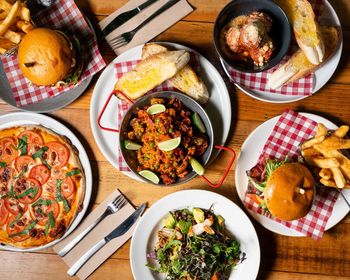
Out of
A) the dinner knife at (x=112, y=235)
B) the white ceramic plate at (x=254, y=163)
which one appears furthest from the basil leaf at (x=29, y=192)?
the white ceramic plate at (x=254, y=163)

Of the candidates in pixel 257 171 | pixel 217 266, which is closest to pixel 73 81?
pixel 257 171

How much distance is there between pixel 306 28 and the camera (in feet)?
7.48

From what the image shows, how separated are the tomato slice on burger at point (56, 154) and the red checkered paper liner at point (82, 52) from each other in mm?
281

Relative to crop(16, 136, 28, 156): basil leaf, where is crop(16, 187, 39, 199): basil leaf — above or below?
below

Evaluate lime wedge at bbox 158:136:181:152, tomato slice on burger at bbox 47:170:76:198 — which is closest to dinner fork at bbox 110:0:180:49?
lime wedge at bbox 158:136:181:152

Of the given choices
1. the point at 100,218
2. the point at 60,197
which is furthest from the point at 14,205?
the point at 100,218

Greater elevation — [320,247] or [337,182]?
[337,182]

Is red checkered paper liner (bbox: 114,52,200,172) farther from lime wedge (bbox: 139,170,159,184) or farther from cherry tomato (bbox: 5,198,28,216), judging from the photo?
cherry tomato (bbox: 5,198,28,216)

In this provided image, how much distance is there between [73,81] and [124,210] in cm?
80

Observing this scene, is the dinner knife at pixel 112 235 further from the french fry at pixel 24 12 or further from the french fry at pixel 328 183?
the french fry at pixel 24 12

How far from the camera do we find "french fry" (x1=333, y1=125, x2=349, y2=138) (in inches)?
87.0

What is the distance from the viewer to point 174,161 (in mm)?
2250

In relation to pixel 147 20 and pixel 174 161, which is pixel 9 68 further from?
pixel 174 161

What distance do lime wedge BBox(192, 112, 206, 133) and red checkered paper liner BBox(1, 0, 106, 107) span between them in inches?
23.7
